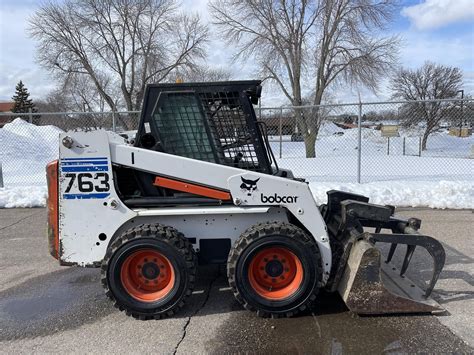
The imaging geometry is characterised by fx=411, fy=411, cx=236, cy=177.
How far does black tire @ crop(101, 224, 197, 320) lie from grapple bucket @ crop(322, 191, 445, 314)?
4.55ft

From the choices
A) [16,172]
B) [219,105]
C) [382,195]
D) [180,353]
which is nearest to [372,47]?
[382,195]

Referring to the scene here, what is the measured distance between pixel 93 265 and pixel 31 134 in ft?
60.1

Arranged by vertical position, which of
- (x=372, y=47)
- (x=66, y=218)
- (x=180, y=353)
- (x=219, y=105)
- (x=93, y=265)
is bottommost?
(x=180, y=353)

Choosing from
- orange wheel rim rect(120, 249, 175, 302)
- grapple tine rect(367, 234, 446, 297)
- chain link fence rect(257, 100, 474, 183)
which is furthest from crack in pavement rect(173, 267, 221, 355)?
chain link fence rect(257, 100, 474, 183)

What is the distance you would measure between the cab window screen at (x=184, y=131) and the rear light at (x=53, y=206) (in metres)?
1.04

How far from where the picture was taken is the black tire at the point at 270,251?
363 centimetres

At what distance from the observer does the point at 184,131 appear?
12.8 ft

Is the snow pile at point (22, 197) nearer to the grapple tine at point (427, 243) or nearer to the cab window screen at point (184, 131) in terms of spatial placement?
the cab window screen at point (184, 131)

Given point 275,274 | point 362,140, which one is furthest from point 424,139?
point 275,274

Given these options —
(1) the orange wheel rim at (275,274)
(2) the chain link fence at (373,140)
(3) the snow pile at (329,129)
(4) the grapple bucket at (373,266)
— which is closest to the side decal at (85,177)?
(1) the orange wheel rim at (275,274)

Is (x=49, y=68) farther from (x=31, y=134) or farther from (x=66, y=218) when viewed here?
(x=66, y=218)

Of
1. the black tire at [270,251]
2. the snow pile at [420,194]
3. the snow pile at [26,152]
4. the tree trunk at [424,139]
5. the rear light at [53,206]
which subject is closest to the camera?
the black tire at [270,251]

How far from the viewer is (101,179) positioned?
3.73m

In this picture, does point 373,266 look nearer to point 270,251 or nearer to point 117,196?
point 270,251
